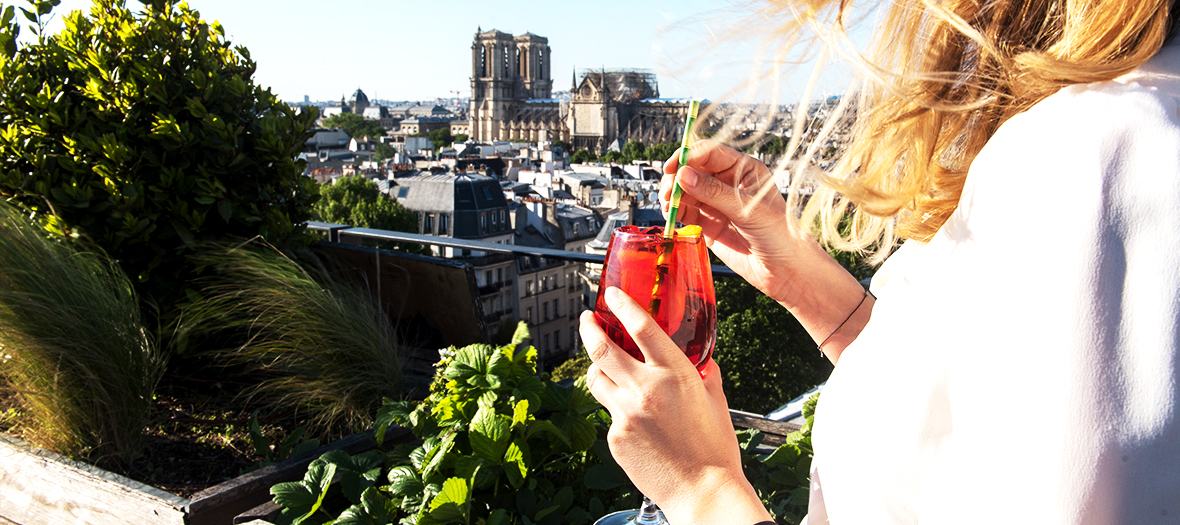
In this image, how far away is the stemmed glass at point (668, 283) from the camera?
3.28 feet

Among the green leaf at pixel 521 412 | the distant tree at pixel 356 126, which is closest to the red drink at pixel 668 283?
the green leaf at pixel 521 412

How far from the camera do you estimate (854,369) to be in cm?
64

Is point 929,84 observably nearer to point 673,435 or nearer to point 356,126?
point 673,435

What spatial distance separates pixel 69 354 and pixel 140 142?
0.97 metres

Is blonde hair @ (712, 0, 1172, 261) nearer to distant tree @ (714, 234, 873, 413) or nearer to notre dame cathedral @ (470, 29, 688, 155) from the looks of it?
distant tree @ (714, 234, 873, 413)

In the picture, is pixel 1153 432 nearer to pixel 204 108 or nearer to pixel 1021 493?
pixel 1021 493

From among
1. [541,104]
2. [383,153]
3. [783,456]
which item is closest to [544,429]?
[783,456]

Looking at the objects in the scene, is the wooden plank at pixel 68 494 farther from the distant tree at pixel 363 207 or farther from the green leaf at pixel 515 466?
the distant tree at pixel 363 207

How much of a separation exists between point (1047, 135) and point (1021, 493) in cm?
23

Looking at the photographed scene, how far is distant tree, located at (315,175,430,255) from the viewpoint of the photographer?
32969 millimetres

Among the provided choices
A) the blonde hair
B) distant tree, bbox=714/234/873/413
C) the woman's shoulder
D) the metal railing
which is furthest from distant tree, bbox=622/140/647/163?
the woman's shoulder

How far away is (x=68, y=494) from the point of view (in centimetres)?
159

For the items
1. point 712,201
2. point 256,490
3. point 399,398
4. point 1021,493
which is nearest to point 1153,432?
point 1021,493

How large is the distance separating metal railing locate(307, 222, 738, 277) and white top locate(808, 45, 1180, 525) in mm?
1687
